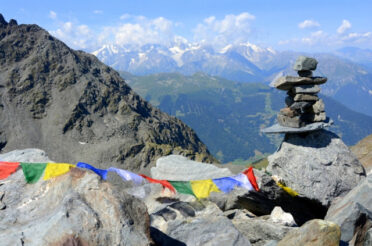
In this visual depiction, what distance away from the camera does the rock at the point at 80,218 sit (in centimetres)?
570

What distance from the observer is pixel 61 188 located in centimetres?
764

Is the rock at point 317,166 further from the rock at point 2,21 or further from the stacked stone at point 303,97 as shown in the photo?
the rock at point 2,21

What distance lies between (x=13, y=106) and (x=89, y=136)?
21.4m

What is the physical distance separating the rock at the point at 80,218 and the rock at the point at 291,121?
9.70m

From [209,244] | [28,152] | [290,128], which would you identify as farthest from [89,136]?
[209,244]

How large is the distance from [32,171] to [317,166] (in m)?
10.9

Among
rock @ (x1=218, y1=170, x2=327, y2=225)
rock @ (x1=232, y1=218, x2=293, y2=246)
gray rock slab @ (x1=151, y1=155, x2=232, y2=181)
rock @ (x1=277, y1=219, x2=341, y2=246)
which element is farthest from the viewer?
gray rock slab @ (x1=151, y1=155, x2=232, y2=181)

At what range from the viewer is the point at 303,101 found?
1428 cm

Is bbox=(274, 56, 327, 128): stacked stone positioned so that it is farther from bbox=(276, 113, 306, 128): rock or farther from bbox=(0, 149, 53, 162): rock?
bbox=(0, 149, 53, 162): rock

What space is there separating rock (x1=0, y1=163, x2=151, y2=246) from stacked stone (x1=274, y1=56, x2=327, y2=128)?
9969 mm

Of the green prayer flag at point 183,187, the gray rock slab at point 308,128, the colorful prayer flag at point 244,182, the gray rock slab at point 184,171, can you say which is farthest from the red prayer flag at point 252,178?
the gray rock slab at point 184,171

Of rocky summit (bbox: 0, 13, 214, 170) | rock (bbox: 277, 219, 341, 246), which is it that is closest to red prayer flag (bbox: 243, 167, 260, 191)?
rock (bbox: 277, 219, 341, 246)

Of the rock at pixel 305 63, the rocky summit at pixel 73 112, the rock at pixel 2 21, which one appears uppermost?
the rock at pixel 2 21

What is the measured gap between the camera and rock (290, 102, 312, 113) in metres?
14.1
